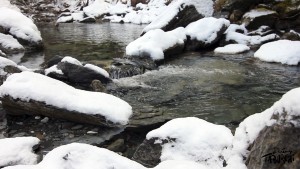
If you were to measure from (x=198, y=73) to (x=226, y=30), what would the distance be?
6.12m

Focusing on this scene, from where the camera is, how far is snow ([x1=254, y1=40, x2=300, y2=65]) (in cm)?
1230

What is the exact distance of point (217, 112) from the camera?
7641mm

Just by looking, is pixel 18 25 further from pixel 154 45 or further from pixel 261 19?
pixel 261 19

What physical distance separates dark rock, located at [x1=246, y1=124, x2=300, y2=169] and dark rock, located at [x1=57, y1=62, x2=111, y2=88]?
23.1 ft

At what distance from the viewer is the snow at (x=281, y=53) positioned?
12.3 m

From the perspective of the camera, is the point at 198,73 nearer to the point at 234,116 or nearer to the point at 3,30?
the point at 234,116

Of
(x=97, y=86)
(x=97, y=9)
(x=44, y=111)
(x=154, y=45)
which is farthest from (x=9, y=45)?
(x=97, y=9)

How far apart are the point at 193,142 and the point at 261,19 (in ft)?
43.5

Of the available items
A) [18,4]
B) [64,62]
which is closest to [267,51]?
[64,62]

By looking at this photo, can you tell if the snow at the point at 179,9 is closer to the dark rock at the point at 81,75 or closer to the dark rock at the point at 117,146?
the dark rock at the point at 81,75

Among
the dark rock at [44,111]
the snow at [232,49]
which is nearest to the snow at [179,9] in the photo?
the snow at [232,49]

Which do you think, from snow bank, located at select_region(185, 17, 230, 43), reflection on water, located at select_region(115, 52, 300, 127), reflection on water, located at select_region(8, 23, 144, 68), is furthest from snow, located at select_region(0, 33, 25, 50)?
snow bank, located at select_region(185, 17, 230, 43)

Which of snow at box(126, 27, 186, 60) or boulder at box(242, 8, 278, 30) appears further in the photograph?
boulder at box(242, 8, 278, 30)

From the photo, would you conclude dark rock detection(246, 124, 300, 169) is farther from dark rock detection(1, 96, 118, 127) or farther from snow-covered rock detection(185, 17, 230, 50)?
Answer: snow-covered rock detection(185, 17, 230, 50)
